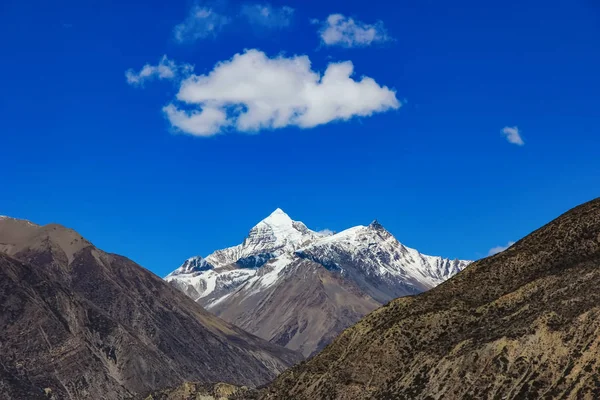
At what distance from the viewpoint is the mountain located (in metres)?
140

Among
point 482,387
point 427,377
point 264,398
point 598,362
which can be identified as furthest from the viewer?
point 264,398

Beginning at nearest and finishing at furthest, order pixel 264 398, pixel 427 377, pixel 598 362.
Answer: pixel 598 362 < pixel 427 377 < pixel 264 398

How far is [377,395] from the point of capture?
161m

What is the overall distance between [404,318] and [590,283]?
38.8 m

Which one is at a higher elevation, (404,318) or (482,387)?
(404,318)

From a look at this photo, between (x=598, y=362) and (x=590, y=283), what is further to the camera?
(x=590, y=283)

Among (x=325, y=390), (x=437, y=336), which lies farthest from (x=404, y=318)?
(x=325, y=390)

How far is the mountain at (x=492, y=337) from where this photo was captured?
140163mm

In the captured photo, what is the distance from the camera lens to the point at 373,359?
169875 mm

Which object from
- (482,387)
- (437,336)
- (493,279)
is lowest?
(482,387)

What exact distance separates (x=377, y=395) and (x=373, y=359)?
9862mm

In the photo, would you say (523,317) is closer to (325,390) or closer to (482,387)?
(482,387)

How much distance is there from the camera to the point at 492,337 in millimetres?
151750

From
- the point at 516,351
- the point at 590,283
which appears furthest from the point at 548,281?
the point at 516,351
